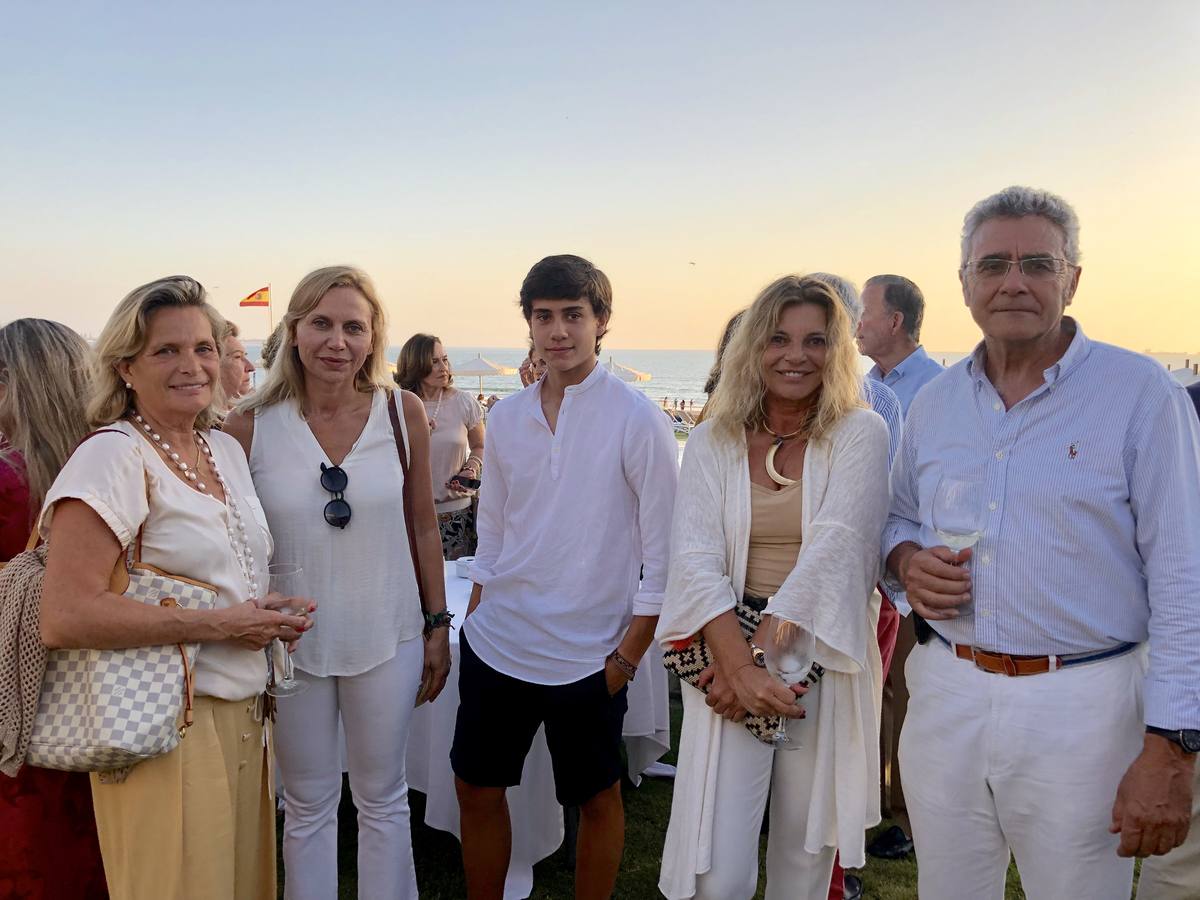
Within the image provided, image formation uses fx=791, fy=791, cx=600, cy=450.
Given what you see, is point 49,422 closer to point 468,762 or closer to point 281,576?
point 281,576

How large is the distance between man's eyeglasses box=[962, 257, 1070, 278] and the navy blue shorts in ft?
5.45

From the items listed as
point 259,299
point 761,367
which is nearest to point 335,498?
point 761,367

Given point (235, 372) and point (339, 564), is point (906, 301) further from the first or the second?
point (235, 372)

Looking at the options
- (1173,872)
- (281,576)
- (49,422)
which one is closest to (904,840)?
(1173,872)

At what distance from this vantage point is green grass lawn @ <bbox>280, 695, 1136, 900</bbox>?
11.1ft

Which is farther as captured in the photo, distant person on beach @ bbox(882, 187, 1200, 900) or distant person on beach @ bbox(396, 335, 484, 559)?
distant person on beach @ bbox(396, 335, 484, 559)

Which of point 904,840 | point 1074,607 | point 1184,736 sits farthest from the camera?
point 904,840

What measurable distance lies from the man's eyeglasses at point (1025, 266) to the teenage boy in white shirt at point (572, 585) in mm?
1067

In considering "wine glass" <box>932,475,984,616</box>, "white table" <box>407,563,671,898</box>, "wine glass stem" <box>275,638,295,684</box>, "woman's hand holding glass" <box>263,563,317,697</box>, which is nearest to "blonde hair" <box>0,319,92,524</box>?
"woman's hand holding glass" <box>263,563,317,697</box>

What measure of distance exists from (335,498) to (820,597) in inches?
60.2

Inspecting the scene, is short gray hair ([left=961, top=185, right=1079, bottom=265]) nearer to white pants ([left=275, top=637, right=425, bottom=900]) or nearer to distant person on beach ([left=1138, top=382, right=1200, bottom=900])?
distant person on beach ([left=1138, top=382, right=1200, bottom=900])

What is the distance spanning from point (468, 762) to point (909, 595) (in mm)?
1582

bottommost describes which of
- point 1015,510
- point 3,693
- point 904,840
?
point 904,840

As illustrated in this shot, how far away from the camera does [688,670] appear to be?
234 centimetres
